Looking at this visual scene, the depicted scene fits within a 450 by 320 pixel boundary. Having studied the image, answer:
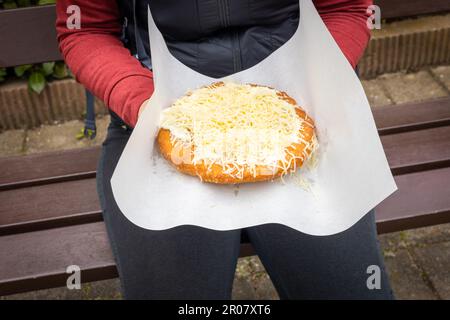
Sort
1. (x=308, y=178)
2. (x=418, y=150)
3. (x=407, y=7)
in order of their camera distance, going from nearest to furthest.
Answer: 1. (x=308, y=178)
2. (x=418, y=150)
3. (x=407, y=7)

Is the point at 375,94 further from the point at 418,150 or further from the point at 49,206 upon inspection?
the point at 49,206

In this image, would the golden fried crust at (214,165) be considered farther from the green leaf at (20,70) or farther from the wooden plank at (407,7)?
the green leaf at (20,70)

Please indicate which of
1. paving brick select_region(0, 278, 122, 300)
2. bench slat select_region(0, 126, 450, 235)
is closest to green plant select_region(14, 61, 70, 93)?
paving brick select_region(0, 278, 122, 300)

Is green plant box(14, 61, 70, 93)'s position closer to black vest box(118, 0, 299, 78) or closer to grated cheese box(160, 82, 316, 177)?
black vest box(118, 0, 299, 78)

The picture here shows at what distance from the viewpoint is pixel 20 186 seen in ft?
6.84

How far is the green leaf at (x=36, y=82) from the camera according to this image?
3.34 metres

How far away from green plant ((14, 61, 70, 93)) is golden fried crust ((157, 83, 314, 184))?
2.05 meters

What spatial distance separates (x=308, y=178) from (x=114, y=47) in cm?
72

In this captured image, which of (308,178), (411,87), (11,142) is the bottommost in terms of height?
(11,142)

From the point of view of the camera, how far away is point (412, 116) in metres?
2.34

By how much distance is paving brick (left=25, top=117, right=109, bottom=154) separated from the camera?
11.1 feet

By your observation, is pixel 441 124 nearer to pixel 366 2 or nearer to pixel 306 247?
pixel 366 2

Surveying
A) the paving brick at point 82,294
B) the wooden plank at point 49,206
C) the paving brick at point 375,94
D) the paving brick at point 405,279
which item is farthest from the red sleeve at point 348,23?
the paving brick at point 375,94


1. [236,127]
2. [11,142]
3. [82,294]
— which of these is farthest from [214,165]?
[11,142]
